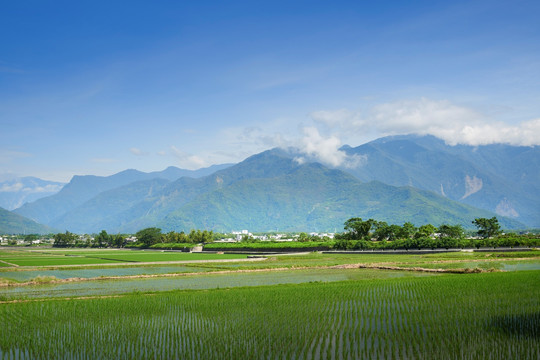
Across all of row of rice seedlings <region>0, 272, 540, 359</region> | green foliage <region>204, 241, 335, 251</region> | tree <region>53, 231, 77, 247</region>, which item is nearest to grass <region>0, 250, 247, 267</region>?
green foliage <region>204, 241, 335, 251</region>

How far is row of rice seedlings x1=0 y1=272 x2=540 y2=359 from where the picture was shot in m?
13.0

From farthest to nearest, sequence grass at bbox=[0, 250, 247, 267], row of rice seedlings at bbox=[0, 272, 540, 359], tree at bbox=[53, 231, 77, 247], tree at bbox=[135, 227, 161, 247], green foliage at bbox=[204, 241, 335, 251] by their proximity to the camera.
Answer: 1. tree at bbox=[53, 231, 77, 247]
2. tree at bbox=[135, 227, 161, 247]
3. green foliage at bbox=[204, 241, 335, 251]
4. grass at bbox=[0, 250, 247, 267]
5. row of rice seedlings at bbox=[0, 272, 540, 359]

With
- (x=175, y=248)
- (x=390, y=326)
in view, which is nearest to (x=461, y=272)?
(x=390, y=326)

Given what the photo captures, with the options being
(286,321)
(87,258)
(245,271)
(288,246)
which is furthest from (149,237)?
(286,321)

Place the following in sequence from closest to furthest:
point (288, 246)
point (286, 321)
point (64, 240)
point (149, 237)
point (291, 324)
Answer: point (291, 324)
point (286, 321)
point (288, 246)
point (149, 237)
point (64, 240)

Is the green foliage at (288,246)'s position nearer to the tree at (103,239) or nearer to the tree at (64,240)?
the tree at (103,239)

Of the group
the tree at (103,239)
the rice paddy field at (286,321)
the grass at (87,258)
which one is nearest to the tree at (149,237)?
the tree at (103,239)

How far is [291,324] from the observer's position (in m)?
16.6

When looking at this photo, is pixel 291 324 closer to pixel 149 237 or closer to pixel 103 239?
pixel 149 237

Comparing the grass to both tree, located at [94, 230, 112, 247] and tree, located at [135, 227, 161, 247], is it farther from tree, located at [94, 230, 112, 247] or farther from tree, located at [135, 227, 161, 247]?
tree, located at [94, 230, 112, 247]

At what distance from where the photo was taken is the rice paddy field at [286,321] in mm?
13017

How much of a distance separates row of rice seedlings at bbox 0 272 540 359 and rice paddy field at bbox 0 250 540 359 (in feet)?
0.14

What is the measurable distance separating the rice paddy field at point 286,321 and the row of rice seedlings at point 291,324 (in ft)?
0.14

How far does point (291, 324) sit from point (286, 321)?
0.62 meters
